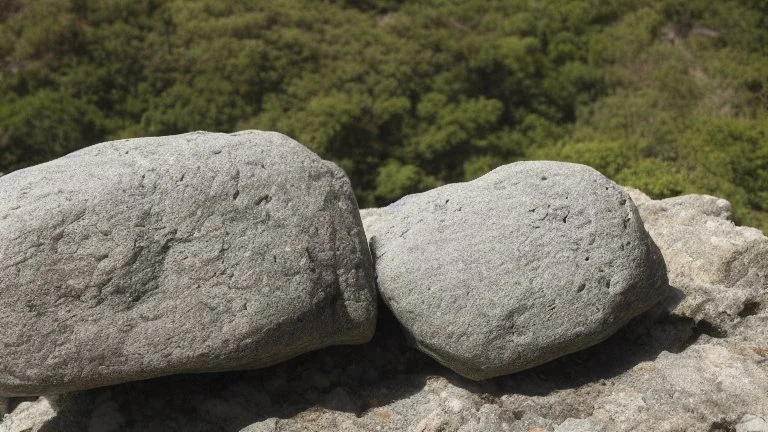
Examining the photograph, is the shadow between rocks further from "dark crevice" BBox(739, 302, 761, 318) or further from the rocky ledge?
"dark crevice" BBox(739, 302, 761, 318)

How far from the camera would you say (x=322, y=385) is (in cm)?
355

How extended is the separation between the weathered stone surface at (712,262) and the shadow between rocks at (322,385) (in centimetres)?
11

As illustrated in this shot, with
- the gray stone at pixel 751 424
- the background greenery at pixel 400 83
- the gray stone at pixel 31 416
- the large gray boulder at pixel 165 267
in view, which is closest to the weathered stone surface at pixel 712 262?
the gray stone at pixel 751 424

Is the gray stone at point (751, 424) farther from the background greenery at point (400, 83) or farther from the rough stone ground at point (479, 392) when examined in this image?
the background greenery at point (400, 83)

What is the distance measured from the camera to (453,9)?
28.9 feet

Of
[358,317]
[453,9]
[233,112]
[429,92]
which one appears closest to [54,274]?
[358,317]

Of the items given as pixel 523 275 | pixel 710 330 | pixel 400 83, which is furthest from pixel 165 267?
pixel 400 83

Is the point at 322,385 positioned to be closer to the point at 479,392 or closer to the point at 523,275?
the point at 479,392

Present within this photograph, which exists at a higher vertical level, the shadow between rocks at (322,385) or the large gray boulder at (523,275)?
the large gray boulder at (523,275)

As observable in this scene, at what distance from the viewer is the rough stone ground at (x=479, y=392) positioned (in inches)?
126

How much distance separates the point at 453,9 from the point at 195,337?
22.4 feet

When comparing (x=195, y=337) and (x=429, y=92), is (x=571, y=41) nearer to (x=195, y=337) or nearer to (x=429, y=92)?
(x=429, y=92)

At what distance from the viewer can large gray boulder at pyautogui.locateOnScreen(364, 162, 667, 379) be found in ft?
10.6

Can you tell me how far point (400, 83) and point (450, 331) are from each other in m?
5.22
